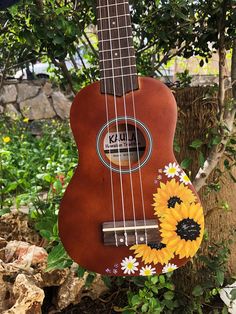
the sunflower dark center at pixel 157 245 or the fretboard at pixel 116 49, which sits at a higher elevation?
the fretboard at pixel 116 49

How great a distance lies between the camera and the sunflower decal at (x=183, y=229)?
1.13 meters

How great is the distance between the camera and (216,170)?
1.65 metres

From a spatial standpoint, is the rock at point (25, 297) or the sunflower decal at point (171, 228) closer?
the sunflower decal at point (171, 228)

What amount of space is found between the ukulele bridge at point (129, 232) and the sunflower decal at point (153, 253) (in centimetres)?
2

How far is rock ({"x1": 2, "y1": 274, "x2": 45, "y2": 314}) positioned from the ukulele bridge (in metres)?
0.33

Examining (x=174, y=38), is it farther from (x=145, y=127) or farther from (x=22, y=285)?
(x=22, y=285)

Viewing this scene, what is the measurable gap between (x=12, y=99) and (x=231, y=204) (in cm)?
455

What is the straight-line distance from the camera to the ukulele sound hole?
3.67ft

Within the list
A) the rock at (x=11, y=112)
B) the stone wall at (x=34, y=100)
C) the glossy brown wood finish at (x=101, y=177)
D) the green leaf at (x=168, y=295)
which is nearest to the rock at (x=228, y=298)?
the green leaf at (x=168, y=295)

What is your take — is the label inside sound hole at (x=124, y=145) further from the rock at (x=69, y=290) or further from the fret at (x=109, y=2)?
the rock at (x=69, y=290)

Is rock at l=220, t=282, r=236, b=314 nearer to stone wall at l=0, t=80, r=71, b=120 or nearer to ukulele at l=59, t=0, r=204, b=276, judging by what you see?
ukulele at l=59, t=0, r=204, b=276

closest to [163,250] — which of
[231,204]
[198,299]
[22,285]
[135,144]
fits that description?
[135,144]

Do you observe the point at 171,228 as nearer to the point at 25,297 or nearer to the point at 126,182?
the point at 126,182

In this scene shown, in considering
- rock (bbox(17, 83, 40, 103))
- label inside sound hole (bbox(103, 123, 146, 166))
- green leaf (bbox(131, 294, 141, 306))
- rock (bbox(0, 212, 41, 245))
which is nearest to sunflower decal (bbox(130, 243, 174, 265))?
label inside sound hole (bbox(103, 123, 146, 166))
